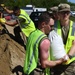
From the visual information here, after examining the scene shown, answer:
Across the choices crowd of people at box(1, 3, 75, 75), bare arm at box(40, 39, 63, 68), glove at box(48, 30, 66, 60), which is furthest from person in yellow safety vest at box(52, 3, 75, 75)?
bare arm at box(40, 39, 63, 68)

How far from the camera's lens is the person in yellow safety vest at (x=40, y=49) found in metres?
4.83

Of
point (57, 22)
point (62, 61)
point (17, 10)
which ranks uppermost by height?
point (57, 22)

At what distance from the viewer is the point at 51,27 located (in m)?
5.06

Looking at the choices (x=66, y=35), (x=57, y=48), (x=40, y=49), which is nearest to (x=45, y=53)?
(x=40, y=49)

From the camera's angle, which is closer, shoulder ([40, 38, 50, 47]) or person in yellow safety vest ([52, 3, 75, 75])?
shoulder ([40, 38, 50, 47])

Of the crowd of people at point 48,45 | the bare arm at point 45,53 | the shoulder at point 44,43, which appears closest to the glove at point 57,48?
the crowd of people at point 48,45

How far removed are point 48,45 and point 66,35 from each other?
2.80ft

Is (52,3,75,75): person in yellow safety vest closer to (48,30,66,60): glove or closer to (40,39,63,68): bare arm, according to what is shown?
(48,30,66,60): glove

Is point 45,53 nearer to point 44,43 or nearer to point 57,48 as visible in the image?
point 44,43

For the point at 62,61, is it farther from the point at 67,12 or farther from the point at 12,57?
the point at 12,57


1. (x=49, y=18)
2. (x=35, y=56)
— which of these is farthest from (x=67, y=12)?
(x=35, y=56)

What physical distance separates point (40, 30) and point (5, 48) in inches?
252

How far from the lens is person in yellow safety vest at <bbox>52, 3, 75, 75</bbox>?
5.46 meters

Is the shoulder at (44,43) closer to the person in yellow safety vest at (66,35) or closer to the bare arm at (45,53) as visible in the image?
the bare arm at (45,53)
